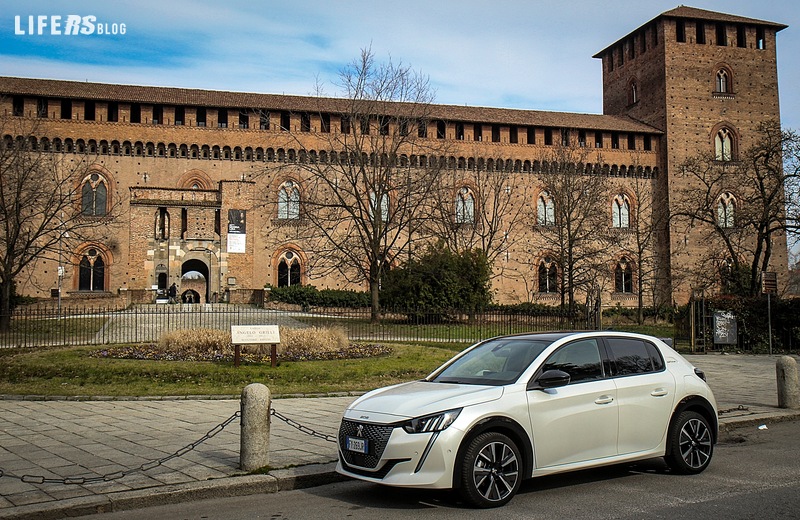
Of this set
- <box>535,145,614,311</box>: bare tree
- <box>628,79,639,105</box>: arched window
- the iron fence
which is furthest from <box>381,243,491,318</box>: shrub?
<box>628,79,639,105</box>: arched window

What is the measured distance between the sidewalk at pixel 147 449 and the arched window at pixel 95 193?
32236 mm

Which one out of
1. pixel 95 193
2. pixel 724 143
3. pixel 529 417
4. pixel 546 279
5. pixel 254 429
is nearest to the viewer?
pixel 529 417

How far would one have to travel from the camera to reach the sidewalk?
242 inches

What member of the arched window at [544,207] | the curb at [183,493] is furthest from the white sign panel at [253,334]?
the arched window at [544,207]

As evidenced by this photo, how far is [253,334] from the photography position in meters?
14.8

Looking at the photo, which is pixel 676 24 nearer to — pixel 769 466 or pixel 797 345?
pixel 797 345

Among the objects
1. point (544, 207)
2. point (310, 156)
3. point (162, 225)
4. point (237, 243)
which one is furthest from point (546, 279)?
point (162, 225)

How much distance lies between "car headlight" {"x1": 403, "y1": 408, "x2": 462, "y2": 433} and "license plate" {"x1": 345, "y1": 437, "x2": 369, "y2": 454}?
45cm

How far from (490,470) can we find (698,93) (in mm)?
Result: 50086

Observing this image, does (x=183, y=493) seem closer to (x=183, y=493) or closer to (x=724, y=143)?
(x=183, y=493)

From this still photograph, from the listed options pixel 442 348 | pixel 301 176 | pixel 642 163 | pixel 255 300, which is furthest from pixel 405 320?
pixel 642 163

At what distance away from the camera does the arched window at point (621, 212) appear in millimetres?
50188

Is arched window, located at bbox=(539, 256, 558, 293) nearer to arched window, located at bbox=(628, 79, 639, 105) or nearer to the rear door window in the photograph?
arched window, located at bbox=(628, 79, 639, 105)

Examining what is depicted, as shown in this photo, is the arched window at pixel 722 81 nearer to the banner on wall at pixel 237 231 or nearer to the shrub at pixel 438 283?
the shrub at pixel 438 283
